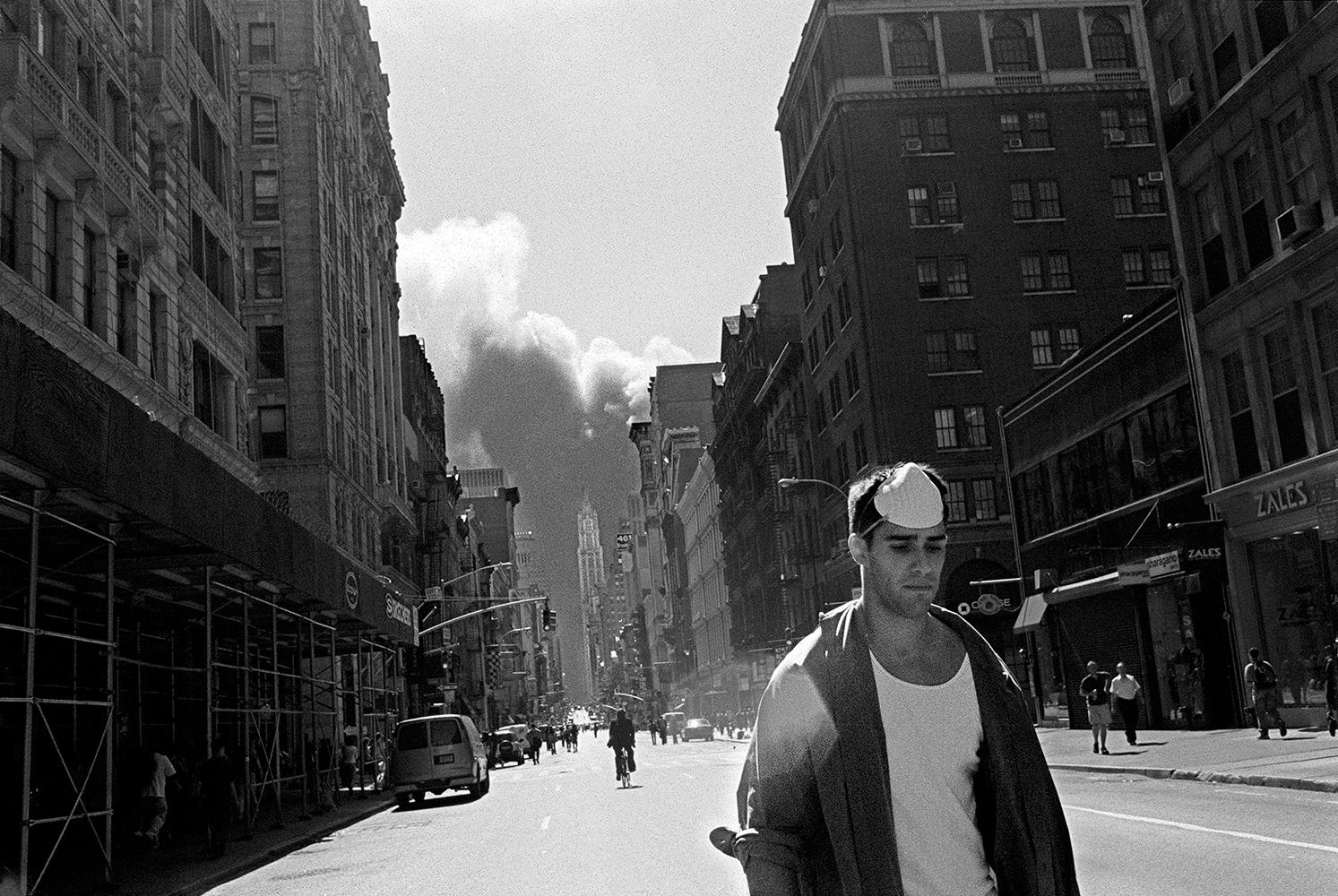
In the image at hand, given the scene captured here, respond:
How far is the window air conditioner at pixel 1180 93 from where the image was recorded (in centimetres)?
3192

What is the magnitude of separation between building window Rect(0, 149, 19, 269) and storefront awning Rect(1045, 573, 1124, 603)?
23.6 metres

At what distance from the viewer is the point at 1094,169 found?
2255 inches

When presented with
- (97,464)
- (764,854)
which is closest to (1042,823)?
(764,854)

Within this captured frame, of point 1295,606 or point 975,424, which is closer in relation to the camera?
point 1295,606

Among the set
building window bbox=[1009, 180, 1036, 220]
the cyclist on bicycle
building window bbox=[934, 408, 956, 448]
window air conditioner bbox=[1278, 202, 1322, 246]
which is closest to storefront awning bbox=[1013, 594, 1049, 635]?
building window bbox=[934, 408, 956, 448]

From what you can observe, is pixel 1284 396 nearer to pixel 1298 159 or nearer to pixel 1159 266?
pixel 1298 159

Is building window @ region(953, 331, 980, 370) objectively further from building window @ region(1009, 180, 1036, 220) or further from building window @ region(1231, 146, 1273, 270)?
building window @ region(1231, 146, 1273, 270)

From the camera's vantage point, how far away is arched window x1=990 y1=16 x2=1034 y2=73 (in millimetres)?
58281

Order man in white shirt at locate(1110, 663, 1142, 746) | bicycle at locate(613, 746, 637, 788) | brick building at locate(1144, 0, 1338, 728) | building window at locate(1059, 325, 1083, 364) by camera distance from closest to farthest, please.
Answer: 1. brick building at locate(1144, 0, 1338, 728)
2. man in white shirt at locate(1110, 663, 1142, 746)
3. bicycle at locate(613, 746, 637, 788)
4. building window at locate(1059, 325, 1083, 364)

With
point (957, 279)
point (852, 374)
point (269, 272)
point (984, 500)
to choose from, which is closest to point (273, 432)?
point (269, 272)

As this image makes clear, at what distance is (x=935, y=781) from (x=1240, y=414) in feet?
94.8

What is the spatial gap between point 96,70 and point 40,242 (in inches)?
211

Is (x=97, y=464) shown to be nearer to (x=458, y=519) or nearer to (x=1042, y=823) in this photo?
(x=1042, y=823)

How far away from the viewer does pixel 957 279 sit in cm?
5581
